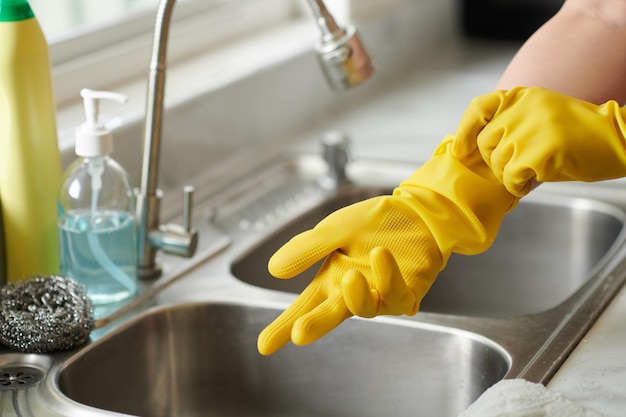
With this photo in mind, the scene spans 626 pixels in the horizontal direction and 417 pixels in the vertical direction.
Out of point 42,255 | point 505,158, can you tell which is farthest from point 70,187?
point 505,158

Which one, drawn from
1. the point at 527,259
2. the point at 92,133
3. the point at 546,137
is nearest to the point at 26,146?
the point at 92,133

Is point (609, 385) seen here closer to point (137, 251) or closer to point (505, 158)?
point (505, 158)

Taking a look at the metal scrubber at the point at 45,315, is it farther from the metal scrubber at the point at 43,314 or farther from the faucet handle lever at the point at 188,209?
the faucet handle lever at the point at 188,209

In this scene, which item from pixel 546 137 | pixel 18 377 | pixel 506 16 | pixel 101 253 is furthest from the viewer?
pixel 506 16

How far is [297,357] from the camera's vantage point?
114 centimetres

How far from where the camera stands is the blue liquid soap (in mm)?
1071

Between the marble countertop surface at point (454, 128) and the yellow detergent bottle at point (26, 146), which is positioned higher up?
the yellow detergent bottle at point (26, 146)

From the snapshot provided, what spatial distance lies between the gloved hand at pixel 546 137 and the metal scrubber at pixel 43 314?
0.40m

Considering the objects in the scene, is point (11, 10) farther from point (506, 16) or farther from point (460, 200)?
point (506, 16)

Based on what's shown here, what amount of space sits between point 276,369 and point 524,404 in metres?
0.37

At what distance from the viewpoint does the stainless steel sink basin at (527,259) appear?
1.41 meters

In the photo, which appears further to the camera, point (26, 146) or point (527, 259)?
point (527, 259)

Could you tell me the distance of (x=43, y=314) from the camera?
0.98 meters

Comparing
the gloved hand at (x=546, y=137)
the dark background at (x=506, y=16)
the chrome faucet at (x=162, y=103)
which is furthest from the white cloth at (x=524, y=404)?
the dark background at (x=506, y=16)
